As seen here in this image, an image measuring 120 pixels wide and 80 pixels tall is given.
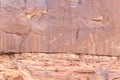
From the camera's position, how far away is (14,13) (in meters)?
3.84

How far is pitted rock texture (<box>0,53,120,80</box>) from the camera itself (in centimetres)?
381

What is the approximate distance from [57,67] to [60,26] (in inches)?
16.0

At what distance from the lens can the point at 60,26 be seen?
12.6ft

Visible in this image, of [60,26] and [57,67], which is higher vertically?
[60,26]

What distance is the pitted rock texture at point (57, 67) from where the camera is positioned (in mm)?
3807

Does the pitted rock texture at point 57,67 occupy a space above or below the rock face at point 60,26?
below

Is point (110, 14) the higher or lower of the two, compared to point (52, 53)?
higher

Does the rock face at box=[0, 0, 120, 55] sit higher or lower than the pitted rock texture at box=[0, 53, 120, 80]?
higher

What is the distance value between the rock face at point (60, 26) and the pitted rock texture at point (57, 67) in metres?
0.07

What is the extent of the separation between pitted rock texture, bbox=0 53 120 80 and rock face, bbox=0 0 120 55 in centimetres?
7

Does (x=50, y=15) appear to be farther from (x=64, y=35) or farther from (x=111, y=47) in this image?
(x=111, y=47)

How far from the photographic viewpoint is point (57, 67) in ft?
12.7

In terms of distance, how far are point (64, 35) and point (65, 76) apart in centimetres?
40

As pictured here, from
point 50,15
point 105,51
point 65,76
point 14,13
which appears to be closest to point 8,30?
point 14,13
